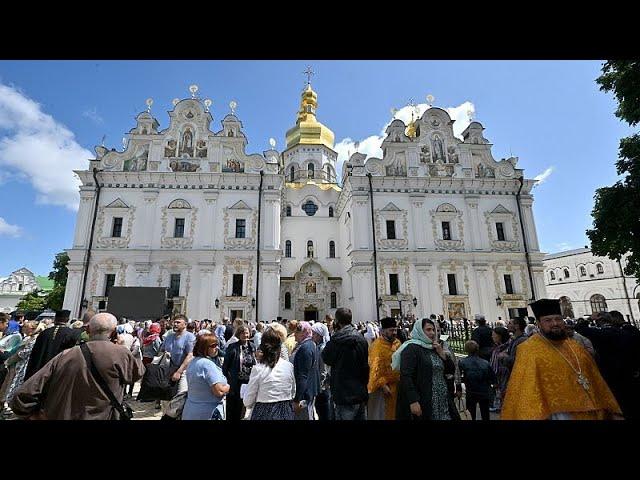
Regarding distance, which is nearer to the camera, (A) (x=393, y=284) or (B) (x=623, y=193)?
(B) (x=623, y=193)

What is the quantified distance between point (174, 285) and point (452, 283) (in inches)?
Answer: 796

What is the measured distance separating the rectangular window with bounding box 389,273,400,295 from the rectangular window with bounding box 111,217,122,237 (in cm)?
1991

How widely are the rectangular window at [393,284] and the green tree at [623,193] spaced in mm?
12706

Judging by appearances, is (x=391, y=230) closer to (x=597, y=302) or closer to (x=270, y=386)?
(x=270, y=386)

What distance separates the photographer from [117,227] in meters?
25.1

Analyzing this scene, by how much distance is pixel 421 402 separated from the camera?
4.07 m

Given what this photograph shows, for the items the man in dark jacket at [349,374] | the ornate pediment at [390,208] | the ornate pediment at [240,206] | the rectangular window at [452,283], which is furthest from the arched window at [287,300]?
the man in dark jacket at [349,374]

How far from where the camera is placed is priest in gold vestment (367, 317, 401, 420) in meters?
5.07

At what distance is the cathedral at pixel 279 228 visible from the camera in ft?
79.4

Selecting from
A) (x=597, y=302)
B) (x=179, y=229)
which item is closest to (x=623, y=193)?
(x=179, y=229)

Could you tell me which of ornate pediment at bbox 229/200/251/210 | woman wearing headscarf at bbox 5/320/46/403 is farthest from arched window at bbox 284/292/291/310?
woman wearing headscarf at bbox 5/320/46/403

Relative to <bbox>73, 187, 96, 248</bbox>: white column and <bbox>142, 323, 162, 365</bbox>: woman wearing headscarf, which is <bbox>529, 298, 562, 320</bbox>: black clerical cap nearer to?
<bbox>142, 323, 162, 365</bbox>: woman wearing headscarf
